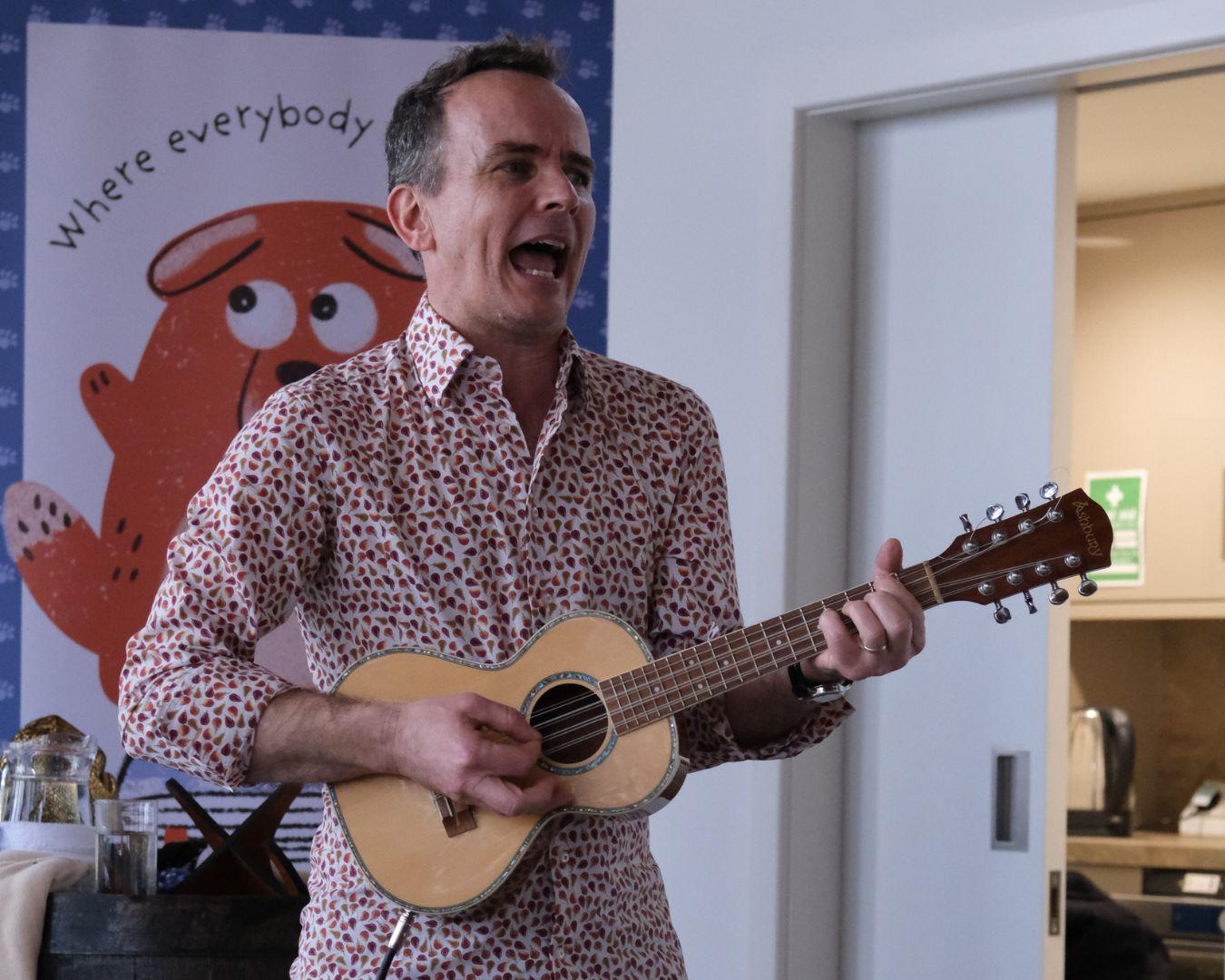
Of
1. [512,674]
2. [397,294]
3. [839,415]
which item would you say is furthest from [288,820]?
[512,674]

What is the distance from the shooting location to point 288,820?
2793mm

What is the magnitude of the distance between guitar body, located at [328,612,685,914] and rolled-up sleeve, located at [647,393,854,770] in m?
0.13

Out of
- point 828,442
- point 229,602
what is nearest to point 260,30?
point 828,442

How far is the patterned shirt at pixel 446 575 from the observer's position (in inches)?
60.4

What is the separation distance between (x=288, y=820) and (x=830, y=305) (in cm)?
128

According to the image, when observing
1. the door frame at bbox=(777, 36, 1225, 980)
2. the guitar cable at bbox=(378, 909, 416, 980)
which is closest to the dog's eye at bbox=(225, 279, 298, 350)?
the door frame at bbox=(777, 36, 1225, 980)

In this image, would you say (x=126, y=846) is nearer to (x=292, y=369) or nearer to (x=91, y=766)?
(x=91, y=766)

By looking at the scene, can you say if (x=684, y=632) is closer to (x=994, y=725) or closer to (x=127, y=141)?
(x=994, y=725)

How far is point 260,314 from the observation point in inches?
115

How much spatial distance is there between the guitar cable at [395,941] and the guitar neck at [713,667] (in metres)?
0.26

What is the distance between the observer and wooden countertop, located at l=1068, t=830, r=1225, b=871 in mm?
4301

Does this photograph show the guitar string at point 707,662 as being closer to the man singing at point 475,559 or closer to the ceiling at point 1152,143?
the man singing at point 475,559

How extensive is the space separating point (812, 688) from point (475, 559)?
0.36 m

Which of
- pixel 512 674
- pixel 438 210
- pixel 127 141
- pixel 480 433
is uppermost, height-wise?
pixel 127 141
